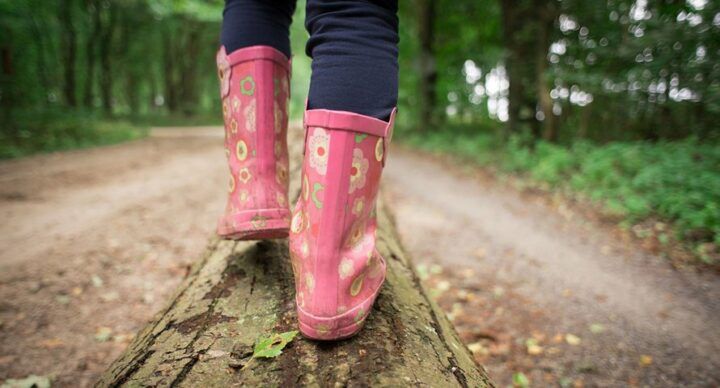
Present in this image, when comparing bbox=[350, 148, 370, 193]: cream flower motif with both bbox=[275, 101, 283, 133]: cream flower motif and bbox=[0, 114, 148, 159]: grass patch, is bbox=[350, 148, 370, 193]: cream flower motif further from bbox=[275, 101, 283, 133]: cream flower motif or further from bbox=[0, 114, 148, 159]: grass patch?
bbox=[0, 114, 148, 159]: grass patch

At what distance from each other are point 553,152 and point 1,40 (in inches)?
493

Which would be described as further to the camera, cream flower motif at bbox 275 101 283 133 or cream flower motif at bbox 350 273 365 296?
cream flower motif at bbox 275 101 283 133

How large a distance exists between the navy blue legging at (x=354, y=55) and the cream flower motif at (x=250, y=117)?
276mm

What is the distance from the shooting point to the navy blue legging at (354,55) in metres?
0.86

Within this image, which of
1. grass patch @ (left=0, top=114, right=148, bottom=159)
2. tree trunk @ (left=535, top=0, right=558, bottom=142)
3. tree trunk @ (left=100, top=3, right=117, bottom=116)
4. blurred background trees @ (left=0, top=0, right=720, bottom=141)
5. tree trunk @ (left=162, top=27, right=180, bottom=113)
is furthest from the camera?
tree trunk @ (left=162, top=27, right=180, bottom=113)

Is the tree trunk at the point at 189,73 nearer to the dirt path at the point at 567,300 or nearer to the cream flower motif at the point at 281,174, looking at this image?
the dirt path at the point at 567,300

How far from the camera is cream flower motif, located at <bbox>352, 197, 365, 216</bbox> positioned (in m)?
0.88

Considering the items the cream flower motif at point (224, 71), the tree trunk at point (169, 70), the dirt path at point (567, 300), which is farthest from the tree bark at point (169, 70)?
the cream flower motif at point (224, 71)

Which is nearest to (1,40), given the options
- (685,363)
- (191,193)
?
(191,193)

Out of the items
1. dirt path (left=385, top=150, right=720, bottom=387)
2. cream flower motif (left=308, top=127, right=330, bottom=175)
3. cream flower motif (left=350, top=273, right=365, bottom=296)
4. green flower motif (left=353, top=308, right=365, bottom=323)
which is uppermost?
cream flower motif (left=308, top=127, right=330, bottom=175)

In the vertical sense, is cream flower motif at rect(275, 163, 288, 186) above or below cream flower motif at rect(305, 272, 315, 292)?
above

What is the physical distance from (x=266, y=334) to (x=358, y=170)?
45cm

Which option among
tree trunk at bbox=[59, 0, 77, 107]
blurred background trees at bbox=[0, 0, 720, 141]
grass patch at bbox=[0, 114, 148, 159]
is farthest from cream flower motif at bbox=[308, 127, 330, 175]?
tree trunk at bbox=[59, 0, 77, 107]

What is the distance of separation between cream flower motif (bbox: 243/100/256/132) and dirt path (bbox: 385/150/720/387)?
1563 millimetres
